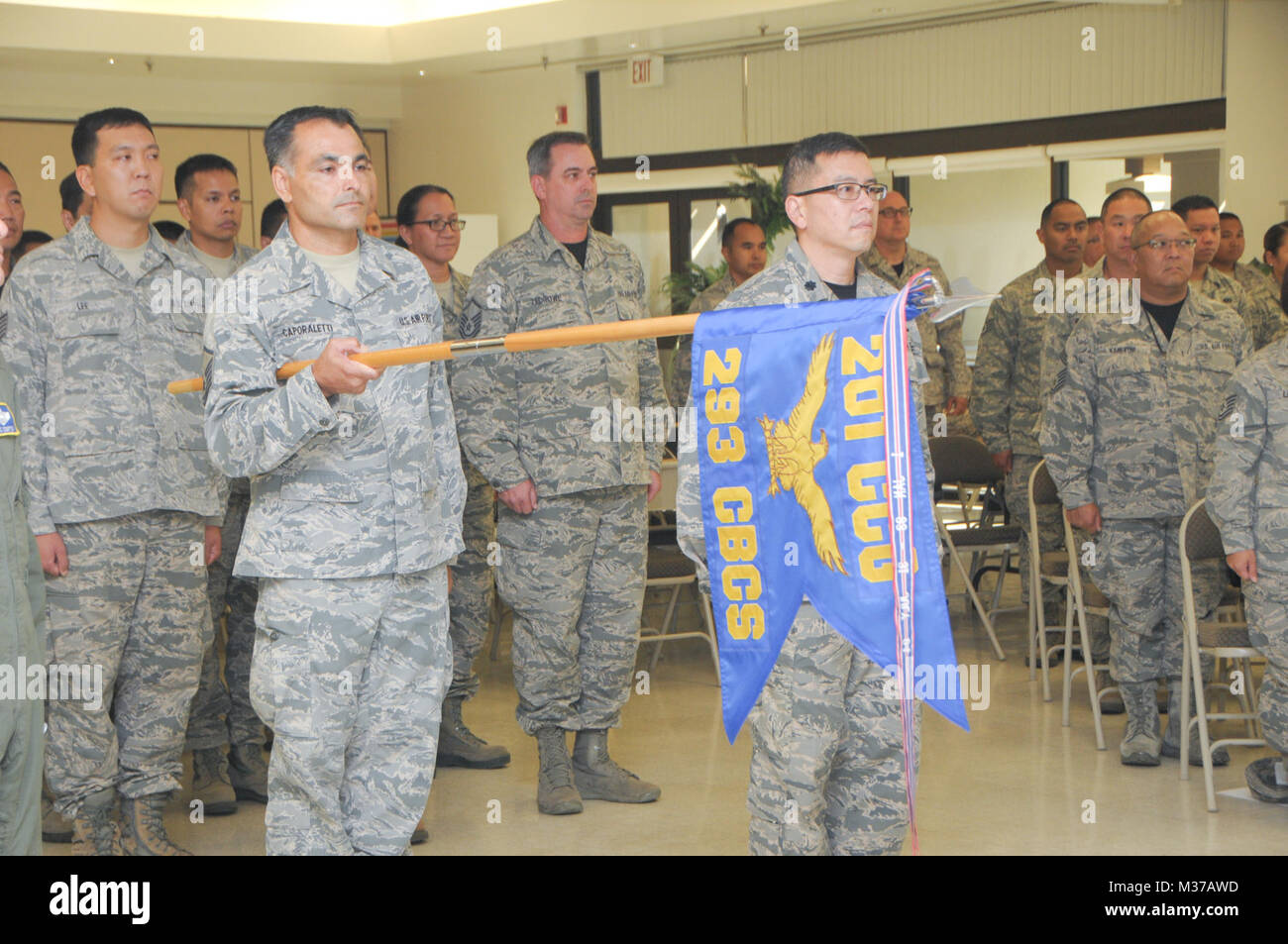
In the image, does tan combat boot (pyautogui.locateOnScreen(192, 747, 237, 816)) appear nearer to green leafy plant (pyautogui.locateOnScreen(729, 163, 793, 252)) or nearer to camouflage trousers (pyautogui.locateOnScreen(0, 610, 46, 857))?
camouflage trousers (pyautogui.locateOnScreen(0, 610, 46, 857))

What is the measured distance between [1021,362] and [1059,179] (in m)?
3.78

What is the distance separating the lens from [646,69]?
12016 millimetres

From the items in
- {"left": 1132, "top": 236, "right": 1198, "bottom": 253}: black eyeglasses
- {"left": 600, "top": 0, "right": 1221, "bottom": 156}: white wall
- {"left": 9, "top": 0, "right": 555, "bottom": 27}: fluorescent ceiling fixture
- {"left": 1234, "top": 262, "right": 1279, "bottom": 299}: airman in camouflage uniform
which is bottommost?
{"left": 1234, "top": 262, "right": 1279, "bottom": 299}: airman in camouflage uniform

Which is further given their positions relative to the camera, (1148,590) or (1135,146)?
(1135,146)

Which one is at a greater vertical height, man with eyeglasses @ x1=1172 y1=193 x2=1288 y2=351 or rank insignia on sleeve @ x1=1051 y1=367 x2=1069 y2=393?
man with eyeglasses @ x1=1172 y1=193 x2=1288 y2=351

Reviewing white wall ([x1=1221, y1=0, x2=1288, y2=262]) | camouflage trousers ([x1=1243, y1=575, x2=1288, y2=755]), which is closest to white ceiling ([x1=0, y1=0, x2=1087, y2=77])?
white wall ([x1=1221, y1=0, x2=1288, y2=262])

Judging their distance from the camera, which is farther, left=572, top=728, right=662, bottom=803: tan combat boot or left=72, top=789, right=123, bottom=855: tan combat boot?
left=572, top=728, right=662, bottom=803: tan combat boot

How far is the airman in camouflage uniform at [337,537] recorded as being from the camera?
2.85 metres

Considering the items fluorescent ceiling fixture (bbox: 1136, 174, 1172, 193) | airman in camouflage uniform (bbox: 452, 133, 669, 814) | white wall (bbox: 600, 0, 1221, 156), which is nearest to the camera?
airman in camouflage uniform (bbox: 452, 133, 669, 814)

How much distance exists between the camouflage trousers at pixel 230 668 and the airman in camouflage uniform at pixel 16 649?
5.73 ft

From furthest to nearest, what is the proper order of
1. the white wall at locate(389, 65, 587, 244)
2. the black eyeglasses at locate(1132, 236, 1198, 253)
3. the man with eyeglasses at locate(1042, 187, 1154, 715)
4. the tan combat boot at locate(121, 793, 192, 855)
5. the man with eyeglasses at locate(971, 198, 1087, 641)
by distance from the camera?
the white wall at locate(389, 65, 587, 244) < the man with eyeglasses at locate(971, 198, 1087, 641) < the man with eyeglasses at locate(1042, 187, 1154, 715) < the black eyeglasses at locate(1132, 236, 1198, 253) < the tan combat boot at locate(121, 793, 192, 855)

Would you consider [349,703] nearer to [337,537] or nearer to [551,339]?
[337,537]

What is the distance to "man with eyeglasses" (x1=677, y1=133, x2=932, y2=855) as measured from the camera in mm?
2916

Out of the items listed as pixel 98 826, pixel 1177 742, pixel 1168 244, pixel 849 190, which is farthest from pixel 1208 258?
pixel 98 826
